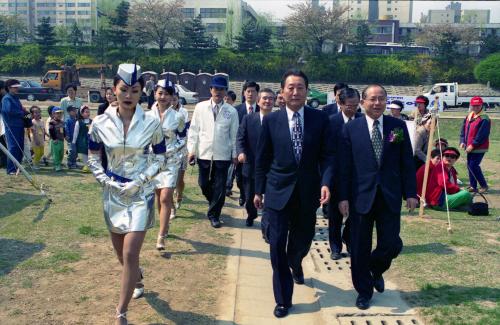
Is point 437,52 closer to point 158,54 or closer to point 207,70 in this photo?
point 207,70

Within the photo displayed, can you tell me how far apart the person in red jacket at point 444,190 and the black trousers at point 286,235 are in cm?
482

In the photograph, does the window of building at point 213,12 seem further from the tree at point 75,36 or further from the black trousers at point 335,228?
the black trousers at point 335,228

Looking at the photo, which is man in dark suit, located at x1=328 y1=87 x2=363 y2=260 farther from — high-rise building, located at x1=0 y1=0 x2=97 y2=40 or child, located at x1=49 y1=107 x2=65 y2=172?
high-rise building, located at x1=0 y1=0 x2=97 y2=40

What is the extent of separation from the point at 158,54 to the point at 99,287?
50.7 metres

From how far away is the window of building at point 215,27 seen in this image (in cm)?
7175

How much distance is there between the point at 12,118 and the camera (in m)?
10.3

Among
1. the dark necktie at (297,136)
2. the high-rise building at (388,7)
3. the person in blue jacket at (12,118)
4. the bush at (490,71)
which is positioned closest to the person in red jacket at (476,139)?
the dark necktie at (297,136)

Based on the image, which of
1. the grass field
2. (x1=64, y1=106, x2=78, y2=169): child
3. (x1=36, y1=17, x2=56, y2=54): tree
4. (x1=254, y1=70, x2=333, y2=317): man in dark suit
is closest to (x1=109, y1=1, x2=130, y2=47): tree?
(x1=36, y1=17, x2=56, y2=54): tree

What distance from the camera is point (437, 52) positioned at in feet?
170

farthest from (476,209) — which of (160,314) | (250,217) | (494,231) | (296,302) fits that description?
(160,314)

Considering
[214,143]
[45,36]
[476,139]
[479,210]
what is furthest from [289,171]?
[45,36]

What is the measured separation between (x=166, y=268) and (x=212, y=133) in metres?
2.43

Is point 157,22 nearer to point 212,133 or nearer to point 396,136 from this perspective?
point 212,133

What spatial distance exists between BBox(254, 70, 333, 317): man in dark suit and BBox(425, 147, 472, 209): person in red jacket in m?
4.88
